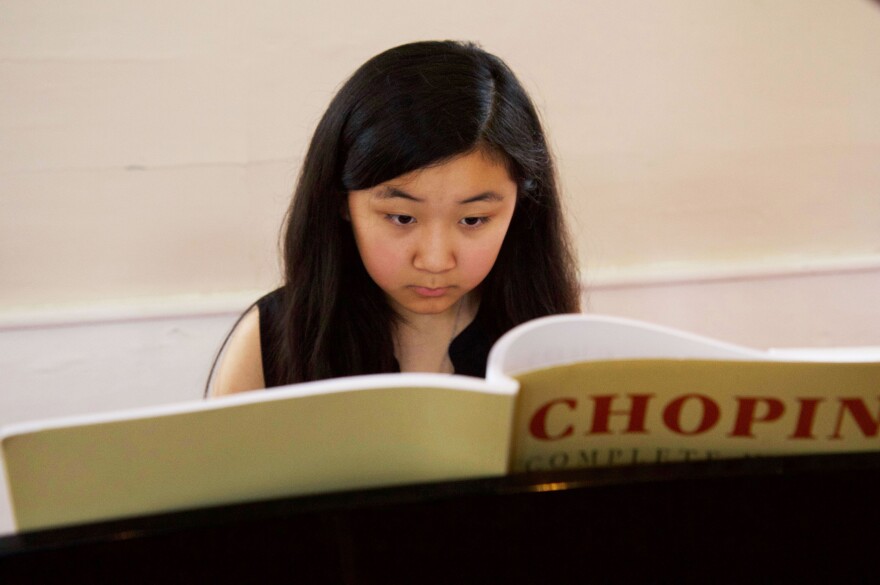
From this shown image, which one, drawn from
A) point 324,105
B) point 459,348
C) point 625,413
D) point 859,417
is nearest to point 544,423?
point 625,413

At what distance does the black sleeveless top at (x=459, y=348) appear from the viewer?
86 cm

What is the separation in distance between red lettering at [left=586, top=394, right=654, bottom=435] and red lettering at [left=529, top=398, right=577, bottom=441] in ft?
0.04

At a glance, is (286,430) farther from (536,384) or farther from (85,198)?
(85,198)

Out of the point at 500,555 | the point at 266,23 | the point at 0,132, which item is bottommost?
the point at 500,555

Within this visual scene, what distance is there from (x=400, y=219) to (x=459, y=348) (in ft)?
0.79

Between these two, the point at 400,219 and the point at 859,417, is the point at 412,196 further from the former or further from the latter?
the point at 859,417

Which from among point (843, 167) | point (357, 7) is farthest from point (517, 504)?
point (843, 167)

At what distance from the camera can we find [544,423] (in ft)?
1.23

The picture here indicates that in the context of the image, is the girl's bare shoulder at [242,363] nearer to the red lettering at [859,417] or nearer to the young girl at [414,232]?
the young girl at [414,232]

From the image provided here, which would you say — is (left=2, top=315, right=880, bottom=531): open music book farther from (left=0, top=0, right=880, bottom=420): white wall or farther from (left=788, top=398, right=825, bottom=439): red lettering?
(left=0, top=0, right=880, bottom=420): white wall

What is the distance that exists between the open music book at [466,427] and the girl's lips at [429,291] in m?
0.33

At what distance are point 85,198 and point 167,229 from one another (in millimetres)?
123

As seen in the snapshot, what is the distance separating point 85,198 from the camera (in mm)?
1104

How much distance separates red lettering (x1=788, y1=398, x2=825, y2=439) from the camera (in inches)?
14.9
